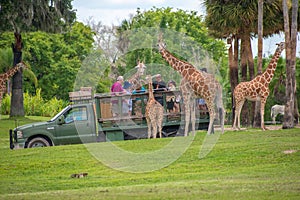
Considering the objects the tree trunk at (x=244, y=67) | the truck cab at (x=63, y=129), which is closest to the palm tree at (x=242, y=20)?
the tree trunk at (x=244, y=67)

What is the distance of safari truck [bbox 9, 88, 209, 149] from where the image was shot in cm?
2397

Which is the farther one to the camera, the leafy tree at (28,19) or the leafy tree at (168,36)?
the leafy tree at (168,36)

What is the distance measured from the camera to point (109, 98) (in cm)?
2436

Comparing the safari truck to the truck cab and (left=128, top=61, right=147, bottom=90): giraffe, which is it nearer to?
the truck cab

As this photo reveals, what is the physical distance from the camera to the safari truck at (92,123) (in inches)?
944

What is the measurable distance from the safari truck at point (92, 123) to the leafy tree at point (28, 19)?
1366cm

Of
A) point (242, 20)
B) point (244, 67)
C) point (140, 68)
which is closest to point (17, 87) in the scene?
point (244, 67)

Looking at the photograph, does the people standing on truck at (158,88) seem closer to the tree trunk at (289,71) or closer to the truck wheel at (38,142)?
the truck wheel at (38,142)

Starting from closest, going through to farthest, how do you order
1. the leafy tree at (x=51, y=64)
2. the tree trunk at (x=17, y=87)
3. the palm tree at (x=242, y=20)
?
the palm tree at (x=242, y=20), the tree trunk at (x=17, y=87), the leafy tree at (x=51, y=64)

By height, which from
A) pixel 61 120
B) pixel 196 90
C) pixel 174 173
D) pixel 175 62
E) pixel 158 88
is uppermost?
pixel 175 62

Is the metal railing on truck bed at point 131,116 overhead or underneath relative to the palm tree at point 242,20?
underneath

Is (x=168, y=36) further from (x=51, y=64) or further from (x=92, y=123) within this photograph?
(x=92, y=123)

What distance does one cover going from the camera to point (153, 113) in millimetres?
23750

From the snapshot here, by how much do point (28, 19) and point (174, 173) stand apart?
23.1 metres
